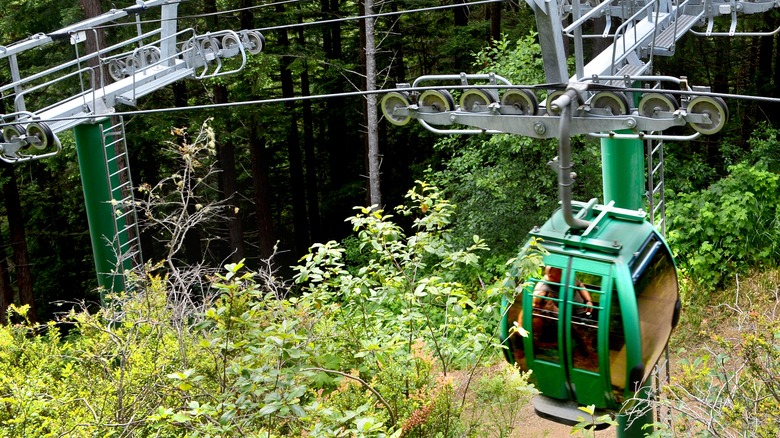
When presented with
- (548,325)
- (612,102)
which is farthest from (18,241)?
(612,102)

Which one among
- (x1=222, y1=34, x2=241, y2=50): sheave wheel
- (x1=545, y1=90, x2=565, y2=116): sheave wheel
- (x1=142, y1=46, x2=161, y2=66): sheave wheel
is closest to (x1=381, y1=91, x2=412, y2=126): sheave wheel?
(x1=545, y1=90, x2=565, y2=116): sheave wheel

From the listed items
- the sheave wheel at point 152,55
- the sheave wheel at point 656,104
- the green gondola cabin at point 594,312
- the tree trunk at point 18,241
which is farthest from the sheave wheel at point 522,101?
the tree trunk at point 18,241

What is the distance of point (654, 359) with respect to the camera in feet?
22.3

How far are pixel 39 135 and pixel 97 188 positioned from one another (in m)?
1.63

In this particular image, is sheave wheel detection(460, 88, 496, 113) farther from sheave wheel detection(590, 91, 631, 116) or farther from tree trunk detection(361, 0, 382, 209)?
tree trunk detection(361, 0, 382, 209)

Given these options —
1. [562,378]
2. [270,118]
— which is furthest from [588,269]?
[270,118]

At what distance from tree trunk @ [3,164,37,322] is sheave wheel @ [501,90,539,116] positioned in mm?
16438

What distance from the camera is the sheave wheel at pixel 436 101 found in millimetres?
6480

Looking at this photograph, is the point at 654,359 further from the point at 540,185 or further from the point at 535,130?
the point at 540,185

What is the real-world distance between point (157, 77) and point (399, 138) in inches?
577

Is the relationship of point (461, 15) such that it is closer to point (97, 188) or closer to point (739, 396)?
point (97, 188)

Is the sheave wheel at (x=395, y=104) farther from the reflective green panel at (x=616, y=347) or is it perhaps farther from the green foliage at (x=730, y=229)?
the green foliage at (x=730, y=229)

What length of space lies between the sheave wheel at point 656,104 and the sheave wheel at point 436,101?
1.43m

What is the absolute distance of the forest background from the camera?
11464 mm
